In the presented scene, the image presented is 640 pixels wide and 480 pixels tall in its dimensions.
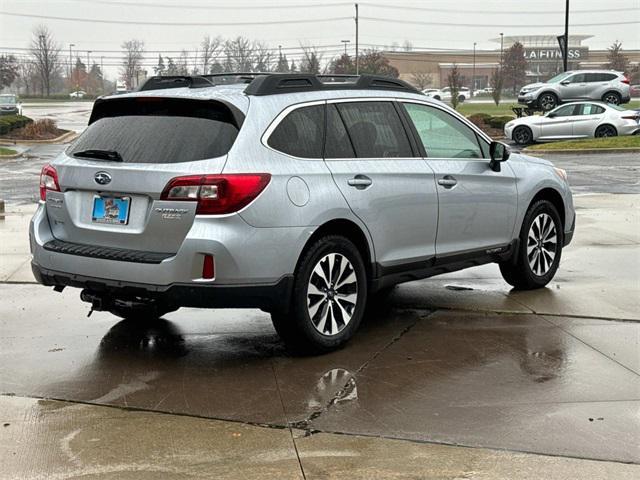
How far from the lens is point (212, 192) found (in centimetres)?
526

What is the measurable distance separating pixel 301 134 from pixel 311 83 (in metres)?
0.48

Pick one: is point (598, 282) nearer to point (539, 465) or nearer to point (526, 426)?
point (526, 426)

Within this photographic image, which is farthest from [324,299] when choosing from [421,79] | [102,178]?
[421,79]

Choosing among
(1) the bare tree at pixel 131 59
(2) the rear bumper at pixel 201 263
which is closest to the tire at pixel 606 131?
(2) the rear bumper at pixel 201 263

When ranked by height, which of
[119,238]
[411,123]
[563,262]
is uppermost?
[411,123]

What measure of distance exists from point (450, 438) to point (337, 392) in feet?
3.04

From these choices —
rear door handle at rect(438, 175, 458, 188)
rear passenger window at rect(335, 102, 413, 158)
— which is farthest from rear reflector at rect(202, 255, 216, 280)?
rear door handle at rect(438, 175, 458, 188)

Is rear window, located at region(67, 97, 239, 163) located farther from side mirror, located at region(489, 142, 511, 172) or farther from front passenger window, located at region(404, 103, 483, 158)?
side mirror, located at region(489, 142, 511, 172)

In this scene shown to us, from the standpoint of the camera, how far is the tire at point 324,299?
18.7 ft

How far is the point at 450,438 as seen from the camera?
4484mm

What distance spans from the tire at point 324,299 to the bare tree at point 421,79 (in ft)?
320

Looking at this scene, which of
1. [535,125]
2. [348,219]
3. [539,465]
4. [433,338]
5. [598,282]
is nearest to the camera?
[539,465]

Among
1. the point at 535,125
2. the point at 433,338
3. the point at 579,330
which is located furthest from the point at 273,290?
the point at 535,125

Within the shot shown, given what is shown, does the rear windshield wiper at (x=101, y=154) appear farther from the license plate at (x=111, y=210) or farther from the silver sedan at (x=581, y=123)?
the silver sedan at (x=581, y=123)
